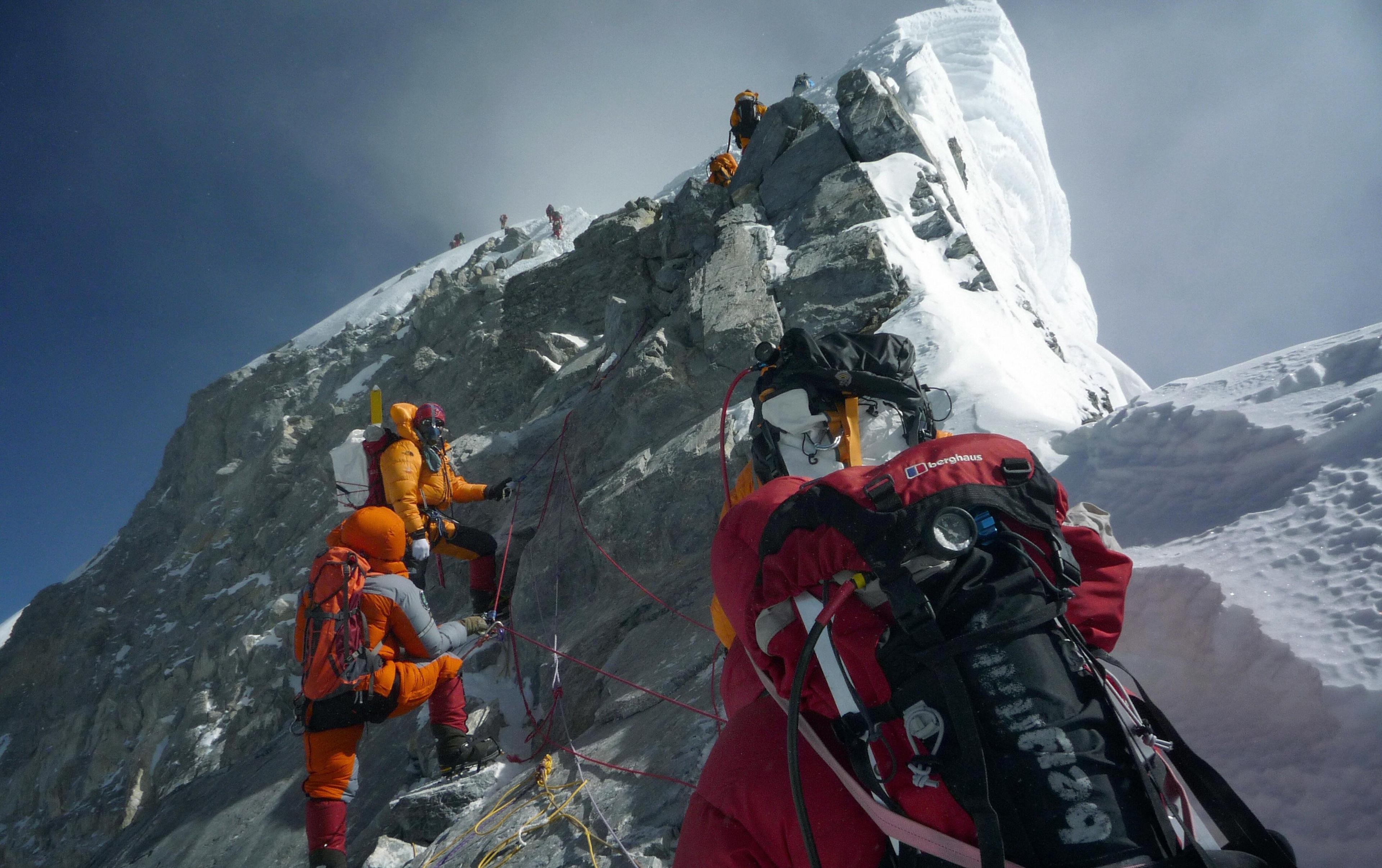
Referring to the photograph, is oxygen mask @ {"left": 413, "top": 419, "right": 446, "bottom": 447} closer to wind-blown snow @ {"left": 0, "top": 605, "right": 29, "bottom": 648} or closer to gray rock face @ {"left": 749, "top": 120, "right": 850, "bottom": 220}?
gray rock face @ {"left": 749, "top": 120, "right": 850, "bottom": 220}

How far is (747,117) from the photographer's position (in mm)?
12859

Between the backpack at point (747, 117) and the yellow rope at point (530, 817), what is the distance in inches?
494

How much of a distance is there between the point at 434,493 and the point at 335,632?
238cm

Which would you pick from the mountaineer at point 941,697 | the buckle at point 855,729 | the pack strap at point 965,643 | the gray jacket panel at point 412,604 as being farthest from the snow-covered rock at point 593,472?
the pack strap at point 965,643

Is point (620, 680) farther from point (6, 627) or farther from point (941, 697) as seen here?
point (6, 627)

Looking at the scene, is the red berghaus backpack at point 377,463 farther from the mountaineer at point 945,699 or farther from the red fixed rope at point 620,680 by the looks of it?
the mountaineer at point 945,699

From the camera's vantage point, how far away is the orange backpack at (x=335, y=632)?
3844mm

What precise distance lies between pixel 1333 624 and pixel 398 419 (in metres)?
6.80

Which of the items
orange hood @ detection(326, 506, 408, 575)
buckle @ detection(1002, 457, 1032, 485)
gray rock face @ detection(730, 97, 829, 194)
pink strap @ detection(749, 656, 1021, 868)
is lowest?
pink strap @ detection(749, 656, 1021, 868)

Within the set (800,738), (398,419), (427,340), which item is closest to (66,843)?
(427,340)

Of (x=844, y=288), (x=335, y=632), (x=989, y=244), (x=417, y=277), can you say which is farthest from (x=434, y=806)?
(x=417, y=277)

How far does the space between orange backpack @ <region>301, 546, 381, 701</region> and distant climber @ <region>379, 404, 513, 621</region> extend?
5.20 feet

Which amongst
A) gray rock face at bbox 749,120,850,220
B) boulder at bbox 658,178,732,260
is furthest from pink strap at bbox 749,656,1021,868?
boulder at bbox 658,178,732,260

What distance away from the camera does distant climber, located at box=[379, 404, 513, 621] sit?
5.89 metres
